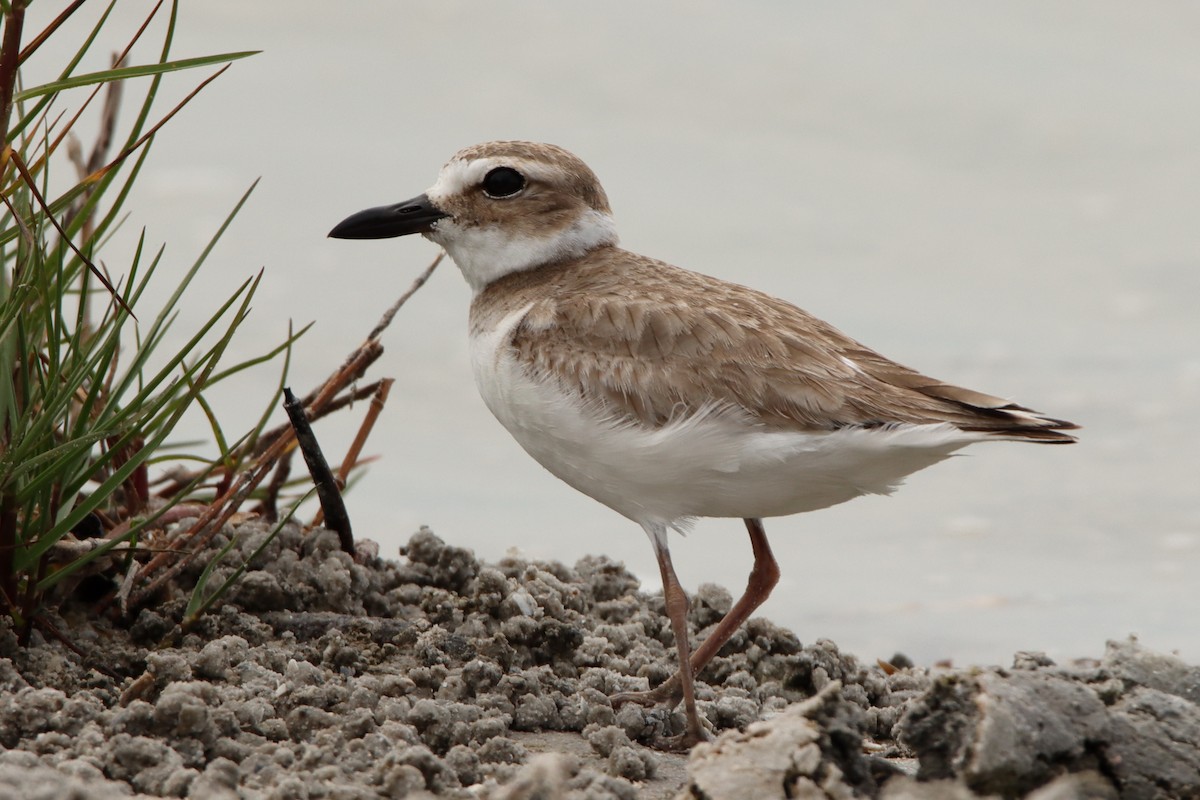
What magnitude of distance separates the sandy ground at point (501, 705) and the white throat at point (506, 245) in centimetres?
103

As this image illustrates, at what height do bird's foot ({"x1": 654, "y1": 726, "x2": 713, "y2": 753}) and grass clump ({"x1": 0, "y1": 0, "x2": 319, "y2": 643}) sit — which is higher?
grass clump ({"x1": 0, "y1": 0, "x2": 319, "y2": 643})

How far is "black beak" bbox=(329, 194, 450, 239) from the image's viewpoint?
5.71m

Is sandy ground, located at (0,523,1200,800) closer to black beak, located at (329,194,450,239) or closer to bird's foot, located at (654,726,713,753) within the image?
bird's foot, located at (654,726,713,753)

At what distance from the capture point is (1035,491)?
9242 millimetres

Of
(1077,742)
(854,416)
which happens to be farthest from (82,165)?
(1077,742)

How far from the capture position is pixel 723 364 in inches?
189

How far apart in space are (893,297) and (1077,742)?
23.7ft

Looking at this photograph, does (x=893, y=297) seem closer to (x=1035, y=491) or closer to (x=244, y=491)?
(x=1035, y=491)

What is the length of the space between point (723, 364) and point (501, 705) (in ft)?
4.06

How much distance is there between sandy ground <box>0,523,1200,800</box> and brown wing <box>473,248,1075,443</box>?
764 millimetres

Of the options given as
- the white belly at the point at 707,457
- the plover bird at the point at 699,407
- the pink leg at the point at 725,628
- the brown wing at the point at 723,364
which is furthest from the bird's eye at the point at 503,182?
the pink leg at the point at 725,628

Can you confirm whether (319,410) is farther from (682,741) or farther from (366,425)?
(682,741)

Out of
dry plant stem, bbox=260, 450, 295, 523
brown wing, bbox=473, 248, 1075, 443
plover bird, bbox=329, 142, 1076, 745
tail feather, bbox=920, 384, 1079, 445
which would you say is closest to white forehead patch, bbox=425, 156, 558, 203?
plover bird, bbox=329, 142, 1076, 745

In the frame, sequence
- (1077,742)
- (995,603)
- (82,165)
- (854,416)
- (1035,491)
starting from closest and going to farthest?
1. (1077,742)
2. (854,416)
3. (82,165)
4. (995,603)
5. (1035,491)
